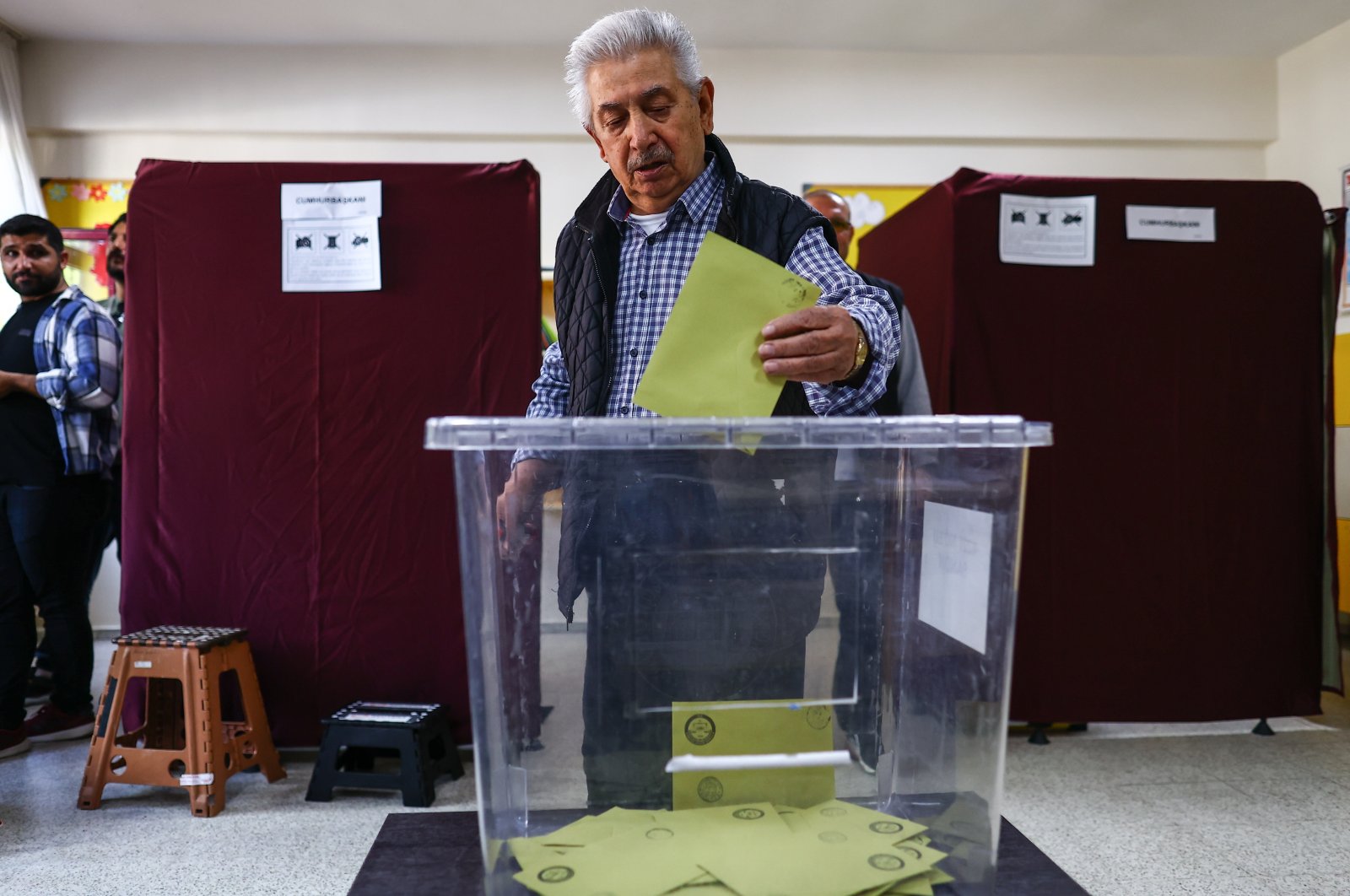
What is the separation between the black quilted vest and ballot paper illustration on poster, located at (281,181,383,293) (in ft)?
4.88

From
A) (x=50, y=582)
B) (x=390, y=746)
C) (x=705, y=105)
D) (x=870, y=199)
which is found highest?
(x=870, y=199)

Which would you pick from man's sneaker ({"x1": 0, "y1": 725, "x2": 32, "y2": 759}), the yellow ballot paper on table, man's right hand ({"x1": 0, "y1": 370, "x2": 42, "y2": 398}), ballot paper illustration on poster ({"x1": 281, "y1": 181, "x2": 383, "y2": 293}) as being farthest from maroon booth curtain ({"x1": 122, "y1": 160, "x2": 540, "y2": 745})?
the yellow ballot paper on table

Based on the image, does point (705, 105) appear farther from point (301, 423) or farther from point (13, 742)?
point (13, 742)

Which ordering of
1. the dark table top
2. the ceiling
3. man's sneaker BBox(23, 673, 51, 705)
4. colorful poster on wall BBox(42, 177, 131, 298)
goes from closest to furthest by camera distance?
1. the dark table top
2. man's sneaker BBox(23, 673, 51, 705)
3. the ceiling
4. colorful poster on wall BBox(42, 177, 131, 298)

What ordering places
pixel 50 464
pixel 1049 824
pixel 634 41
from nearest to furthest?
pixel 634 41 → pixel 1049 824 → pixel 50 464

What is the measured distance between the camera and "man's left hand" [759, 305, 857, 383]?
0.75 metres

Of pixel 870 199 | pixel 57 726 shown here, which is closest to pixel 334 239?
pixel 57 726

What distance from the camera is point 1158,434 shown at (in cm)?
277

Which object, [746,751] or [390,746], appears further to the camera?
[390,746]

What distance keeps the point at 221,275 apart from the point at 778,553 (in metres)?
2.37

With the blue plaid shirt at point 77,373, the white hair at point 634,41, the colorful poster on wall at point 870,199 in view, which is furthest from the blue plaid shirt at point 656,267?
the colorful poster on wall at point 870,199

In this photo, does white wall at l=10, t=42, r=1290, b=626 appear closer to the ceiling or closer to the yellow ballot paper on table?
the ceiling

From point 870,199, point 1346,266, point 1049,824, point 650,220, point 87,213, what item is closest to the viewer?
point 650,220

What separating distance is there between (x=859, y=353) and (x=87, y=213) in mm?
4961
